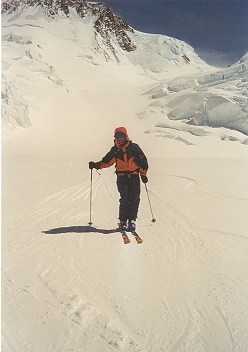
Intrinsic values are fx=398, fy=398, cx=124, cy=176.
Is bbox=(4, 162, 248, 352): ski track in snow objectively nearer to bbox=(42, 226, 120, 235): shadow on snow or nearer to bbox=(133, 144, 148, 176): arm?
bbox=(42, 226, 120, 235): shadow on snow

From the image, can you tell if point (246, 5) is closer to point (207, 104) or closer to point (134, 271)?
point (134, 271)

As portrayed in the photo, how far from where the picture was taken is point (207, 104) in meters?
19.2

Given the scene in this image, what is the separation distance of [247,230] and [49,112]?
56.6ft

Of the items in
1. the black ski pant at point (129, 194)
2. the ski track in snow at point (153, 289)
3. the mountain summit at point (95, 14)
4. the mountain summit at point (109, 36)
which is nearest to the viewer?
the ski track in snow at point (153, 289)

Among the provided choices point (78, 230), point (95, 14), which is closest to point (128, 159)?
point (78, 230)

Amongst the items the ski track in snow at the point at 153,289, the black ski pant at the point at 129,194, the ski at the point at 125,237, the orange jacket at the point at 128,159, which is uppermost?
the orange jacket at the point at 128,159

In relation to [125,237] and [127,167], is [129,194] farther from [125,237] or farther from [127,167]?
[125,237]

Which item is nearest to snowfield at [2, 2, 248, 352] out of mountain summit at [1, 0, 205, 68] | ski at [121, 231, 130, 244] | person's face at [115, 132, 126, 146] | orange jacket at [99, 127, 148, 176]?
ski at [121, 231, 130, 244]

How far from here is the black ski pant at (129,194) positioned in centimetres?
468

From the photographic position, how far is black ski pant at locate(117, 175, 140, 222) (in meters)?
4.68

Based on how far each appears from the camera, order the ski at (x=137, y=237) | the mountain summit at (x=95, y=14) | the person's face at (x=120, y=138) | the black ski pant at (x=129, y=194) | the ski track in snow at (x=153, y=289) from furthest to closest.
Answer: the mountain summit at (x=95, y=14), the black ski pant at (x=129, y=194), the ski at (x=137, y=237), the person's face at (x=120, y=138), the ski track in snow at (x=153, y=289)

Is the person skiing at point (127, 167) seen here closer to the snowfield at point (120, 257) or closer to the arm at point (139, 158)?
the arm at point (139, 158)

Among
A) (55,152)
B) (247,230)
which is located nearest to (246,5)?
(247,230)

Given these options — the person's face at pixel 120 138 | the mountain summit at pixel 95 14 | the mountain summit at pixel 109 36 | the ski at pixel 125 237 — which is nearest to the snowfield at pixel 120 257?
the ski at pixel 125 237
